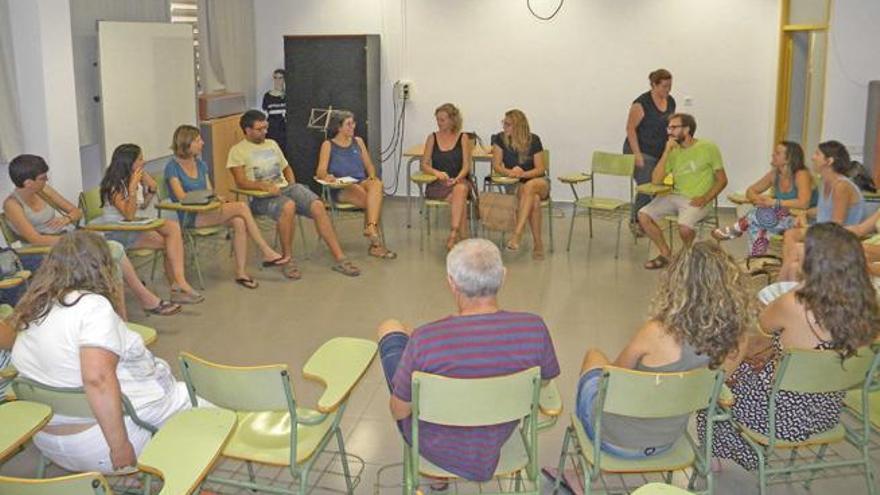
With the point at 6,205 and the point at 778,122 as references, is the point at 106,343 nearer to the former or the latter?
the point at 6,205

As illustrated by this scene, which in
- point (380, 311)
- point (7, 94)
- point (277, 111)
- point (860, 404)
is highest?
point (7, 94)

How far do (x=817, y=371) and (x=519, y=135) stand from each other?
14.9 feet

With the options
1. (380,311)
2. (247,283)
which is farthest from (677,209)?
(247,283)

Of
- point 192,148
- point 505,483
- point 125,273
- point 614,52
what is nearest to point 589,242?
point 614,52

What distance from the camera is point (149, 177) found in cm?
616

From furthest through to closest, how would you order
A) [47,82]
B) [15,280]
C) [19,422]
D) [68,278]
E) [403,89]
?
[403,89] → [47,82] → [15,280] → [68,278] → [19,422]

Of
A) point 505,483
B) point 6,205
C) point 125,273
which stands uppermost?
point 6,205

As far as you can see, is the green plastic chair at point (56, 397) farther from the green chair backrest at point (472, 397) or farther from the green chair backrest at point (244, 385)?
the green chair backrest at point (472, 397)

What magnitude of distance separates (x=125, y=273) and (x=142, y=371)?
252 centimetres

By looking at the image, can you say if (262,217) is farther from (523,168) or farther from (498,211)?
(523,168)

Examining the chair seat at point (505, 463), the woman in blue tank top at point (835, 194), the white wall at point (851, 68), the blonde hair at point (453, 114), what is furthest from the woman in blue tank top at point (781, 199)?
the chair seat at point (505, 463)

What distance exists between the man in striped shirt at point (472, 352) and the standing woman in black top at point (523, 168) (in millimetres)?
4238

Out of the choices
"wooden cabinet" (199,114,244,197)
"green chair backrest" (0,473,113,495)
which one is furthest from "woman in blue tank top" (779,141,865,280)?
"wooden cabinet" (199,114,244,197)

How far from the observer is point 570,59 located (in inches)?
351
